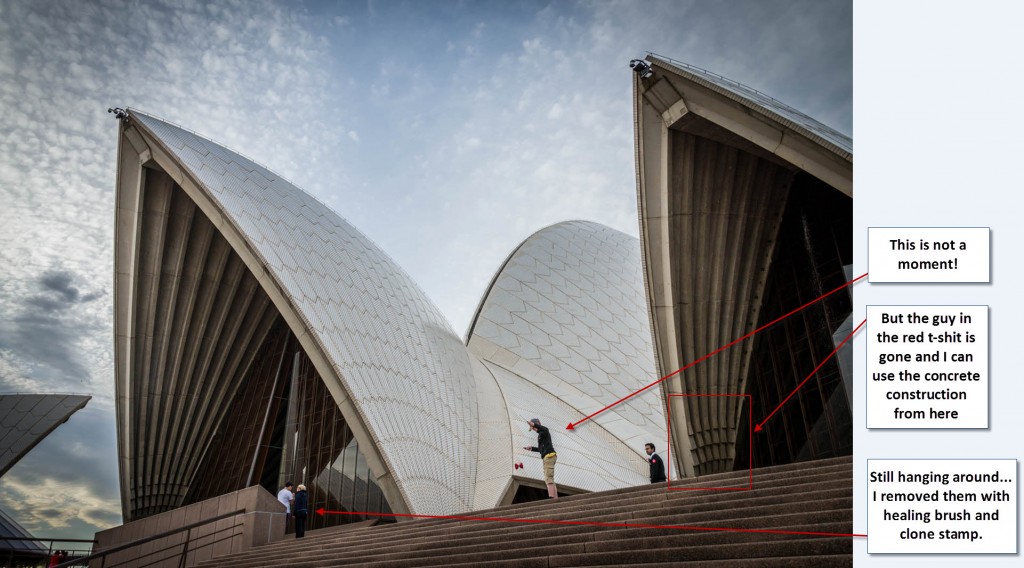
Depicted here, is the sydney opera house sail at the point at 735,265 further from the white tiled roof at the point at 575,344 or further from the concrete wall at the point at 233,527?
the concrete wall at the point at 233,527

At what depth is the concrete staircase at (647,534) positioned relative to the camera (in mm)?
5461

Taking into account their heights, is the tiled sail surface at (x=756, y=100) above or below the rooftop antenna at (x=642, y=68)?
below

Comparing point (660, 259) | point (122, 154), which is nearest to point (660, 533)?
point (660, 259)

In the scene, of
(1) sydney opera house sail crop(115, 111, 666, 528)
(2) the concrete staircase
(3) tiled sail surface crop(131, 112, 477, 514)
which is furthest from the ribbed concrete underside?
(2) the concrete staircase

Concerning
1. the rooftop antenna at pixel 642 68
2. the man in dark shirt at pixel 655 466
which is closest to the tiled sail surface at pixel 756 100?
the rooftop antenna at pixel 642 68

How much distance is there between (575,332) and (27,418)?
56.5 feet

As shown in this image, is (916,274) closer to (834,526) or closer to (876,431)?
(876,431)

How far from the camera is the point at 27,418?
1955 cm

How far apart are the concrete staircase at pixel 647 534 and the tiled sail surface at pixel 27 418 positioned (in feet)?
38.8

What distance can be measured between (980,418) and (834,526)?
117 inches

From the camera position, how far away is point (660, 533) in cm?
675

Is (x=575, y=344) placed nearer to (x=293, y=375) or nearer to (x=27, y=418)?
(x=293, y=375)

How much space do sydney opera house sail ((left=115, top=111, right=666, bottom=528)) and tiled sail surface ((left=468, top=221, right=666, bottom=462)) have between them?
7.6 inches

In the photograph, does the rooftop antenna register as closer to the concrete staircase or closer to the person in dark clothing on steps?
the concrete staircase
